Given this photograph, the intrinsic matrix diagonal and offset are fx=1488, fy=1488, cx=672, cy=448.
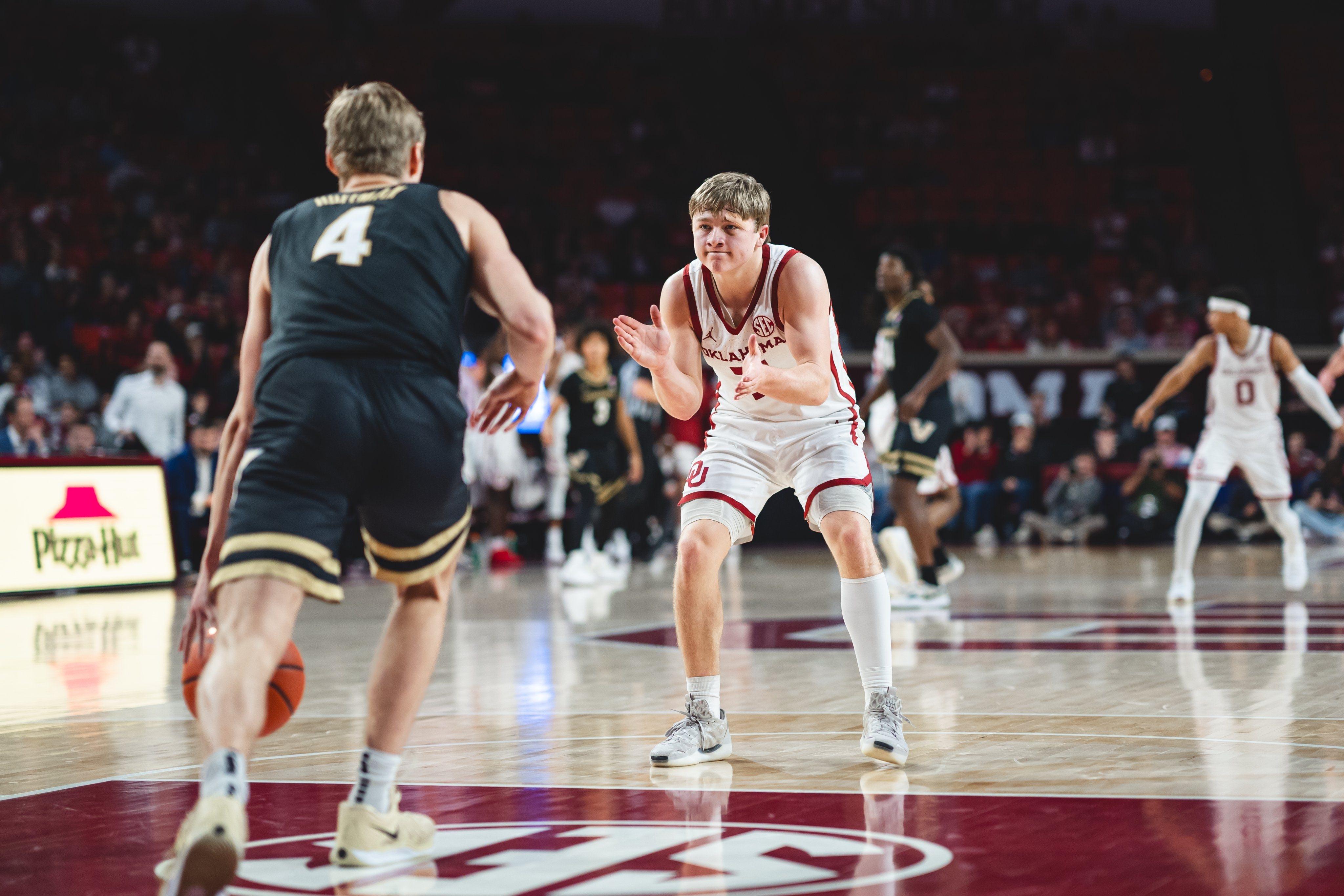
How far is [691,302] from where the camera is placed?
4.77 m

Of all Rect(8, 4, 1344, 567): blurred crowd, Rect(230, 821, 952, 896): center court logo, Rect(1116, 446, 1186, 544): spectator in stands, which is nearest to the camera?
Rect(230, 821, 952, 896): center court logo

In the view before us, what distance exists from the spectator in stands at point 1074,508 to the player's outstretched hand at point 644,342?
1309 centimetres

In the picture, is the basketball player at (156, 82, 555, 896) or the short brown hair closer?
the basketball player at (156, 82, 555, 896)

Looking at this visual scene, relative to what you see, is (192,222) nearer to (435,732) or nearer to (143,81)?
(143,81)

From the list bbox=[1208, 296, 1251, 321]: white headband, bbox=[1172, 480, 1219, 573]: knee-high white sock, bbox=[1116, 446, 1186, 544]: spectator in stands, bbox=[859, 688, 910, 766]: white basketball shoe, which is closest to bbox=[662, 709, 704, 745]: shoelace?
bbox=[859, 688, 910, 766]: white basketball shoe

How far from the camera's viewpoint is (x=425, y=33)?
24.1 metres

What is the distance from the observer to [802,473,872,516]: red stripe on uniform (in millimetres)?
4594

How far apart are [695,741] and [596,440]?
7.57 metres

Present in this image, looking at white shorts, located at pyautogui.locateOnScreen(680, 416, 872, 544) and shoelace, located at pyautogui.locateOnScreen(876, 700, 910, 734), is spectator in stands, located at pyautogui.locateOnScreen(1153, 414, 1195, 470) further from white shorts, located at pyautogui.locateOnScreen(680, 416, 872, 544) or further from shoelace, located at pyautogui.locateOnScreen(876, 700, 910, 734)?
shoelace, located at pyautogui.locateOnScreen(876, 700, 910, 734)

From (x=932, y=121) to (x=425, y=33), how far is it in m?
8.31

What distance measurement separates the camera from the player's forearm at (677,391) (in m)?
4.42

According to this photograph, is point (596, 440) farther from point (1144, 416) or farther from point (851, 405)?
point (851, 405)

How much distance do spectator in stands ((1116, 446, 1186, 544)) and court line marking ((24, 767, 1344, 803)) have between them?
13.2 meters

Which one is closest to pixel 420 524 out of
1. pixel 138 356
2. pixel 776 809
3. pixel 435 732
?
pixel 776 809
